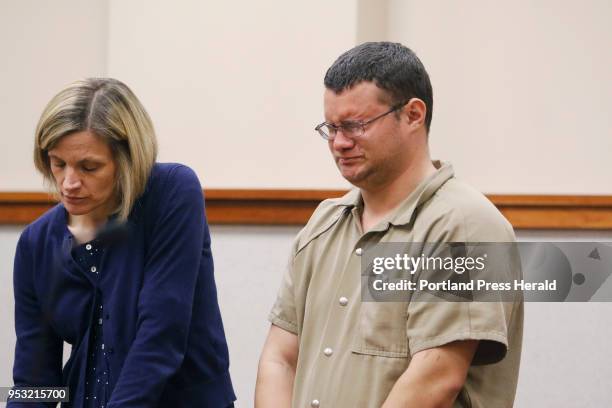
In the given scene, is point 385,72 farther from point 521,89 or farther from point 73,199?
point 521,89

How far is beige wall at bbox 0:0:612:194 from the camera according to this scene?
3.41 m

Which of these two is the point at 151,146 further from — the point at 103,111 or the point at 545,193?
the point at 545,193

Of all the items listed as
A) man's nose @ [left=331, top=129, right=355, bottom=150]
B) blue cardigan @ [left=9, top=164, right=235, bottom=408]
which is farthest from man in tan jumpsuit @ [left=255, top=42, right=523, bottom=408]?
blue cardigan @ [left=9, top=164, right=235, bottom=408]

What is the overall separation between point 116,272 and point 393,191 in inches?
24.2

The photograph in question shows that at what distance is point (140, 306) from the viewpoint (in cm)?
209

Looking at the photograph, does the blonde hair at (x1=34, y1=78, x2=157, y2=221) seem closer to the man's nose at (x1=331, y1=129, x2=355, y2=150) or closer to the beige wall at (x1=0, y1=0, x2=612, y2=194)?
the man's nose at (x1=331, y1=129, x2=355, y2=150)

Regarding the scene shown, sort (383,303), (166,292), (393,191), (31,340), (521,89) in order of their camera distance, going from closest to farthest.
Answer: (383,303) < (393,191) < (166,292) < (31,340) < (521,89)

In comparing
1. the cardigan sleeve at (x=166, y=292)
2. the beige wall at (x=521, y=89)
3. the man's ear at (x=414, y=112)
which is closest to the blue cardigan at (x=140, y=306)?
the cardigan sleeve at (x=166, y=292)

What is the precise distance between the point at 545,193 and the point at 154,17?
1.50 metres

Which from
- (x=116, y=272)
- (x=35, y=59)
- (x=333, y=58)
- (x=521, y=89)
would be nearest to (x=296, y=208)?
(x=333, y=58)

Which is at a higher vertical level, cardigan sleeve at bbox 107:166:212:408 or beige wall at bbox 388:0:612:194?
beige wall at bbox 388:0:612:194

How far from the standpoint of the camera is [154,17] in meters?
3.63

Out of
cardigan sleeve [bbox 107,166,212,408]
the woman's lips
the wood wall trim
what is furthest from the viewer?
the wood wall trim

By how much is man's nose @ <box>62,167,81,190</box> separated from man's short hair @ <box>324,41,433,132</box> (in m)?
0.57
